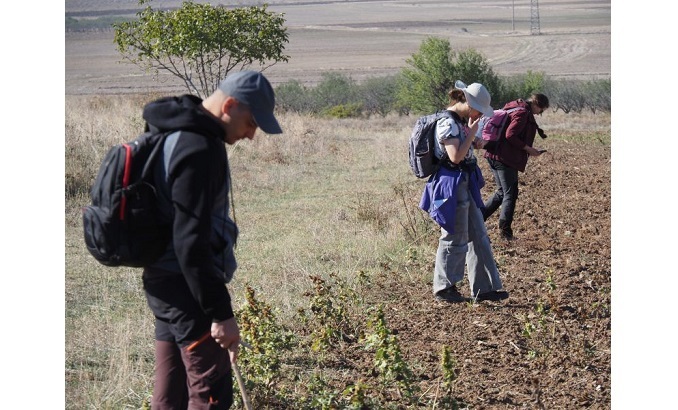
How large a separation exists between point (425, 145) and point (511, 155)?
2.82m

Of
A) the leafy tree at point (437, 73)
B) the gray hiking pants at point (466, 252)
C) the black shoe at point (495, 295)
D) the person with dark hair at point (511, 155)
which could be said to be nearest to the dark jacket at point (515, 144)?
the person with dark hair at point (511, 155)

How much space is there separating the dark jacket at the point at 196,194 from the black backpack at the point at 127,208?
0.16 feet

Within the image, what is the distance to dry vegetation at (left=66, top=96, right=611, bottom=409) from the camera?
525cm

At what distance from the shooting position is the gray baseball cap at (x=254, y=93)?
3.54 m

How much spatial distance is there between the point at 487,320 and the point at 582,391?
1.36m

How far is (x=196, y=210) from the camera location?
131 inches

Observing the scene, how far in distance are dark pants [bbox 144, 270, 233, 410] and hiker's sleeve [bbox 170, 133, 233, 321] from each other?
176mm

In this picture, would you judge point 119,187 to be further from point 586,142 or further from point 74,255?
point 586,142

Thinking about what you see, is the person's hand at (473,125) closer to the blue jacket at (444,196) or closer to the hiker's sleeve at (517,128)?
the blue jacket at (444,196)

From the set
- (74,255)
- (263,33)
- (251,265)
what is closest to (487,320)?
(251,265)

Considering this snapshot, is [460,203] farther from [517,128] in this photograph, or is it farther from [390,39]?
[390,39]

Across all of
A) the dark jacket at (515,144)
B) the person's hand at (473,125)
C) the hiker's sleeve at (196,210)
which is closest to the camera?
the hiker's sleeve at (196,210)

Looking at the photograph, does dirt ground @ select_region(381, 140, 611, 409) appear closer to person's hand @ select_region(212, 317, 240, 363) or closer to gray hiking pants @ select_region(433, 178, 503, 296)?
gray hiking pants @ select_region(433, 178, 503, 296)

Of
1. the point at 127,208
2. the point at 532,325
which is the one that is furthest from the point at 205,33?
the point at 127,208
